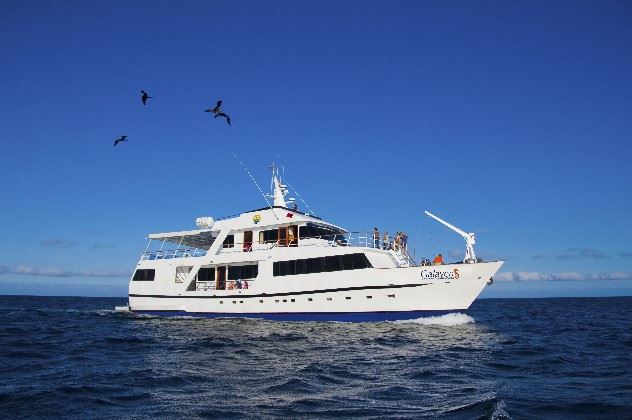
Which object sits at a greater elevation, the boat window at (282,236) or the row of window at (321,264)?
the boat window at (282,236)

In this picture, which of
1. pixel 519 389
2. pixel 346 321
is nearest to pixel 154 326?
pixel 346 321

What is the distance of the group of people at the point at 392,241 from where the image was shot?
2291 cm

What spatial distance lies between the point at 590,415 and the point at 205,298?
70.3ft

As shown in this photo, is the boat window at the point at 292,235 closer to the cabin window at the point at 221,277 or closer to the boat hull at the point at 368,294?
the boat hull at the point at 368,294

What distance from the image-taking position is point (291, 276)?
23562 millimetres

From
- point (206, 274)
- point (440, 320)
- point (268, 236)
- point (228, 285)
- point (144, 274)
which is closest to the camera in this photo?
point (440, 320)

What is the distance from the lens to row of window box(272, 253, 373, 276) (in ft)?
72.3

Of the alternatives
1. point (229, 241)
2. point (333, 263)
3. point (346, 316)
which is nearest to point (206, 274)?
point (229, 241)

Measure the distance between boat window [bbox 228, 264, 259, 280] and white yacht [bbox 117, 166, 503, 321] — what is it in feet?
0.18

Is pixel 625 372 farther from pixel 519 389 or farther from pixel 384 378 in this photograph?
pixel 384 378

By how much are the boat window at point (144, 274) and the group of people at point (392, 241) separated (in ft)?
45.9

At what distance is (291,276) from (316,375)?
12.8 meters

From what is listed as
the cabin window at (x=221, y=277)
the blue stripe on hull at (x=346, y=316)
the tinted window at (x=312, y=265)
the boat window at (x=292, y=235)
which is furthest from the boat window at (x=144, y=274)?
the tinted window at (x=312, y=265)

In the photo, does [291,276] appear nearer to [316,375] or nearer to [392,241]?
[392,241]
